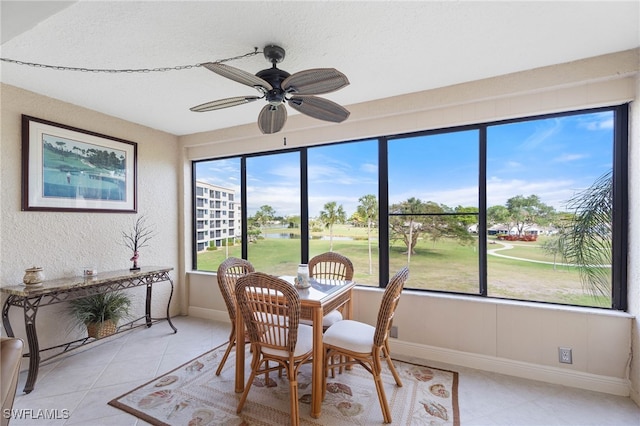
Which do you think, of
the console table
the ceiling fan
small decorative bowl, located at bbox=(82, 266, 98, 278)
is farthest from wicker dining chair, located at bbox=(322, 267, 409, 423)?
small decorative bowl, located at bbox=(82, 266, 98, 278)

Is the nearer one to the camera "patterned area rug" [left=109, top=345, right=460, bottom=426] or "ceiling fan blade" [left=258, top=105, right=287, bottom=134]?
"patterned area rug" [left=109, top=345, right=460, bottom=426]

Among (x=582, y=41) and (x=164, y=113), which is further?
(x=164, y=113)

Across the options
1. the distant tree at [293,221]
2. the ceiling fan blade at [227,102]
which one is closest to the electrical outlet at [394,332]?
the distant tree at [293,221]

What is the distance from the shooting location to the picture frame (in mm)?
2775

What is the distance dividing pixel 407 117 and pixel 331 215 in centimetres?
141

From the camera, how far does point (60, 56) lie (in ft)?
7.16

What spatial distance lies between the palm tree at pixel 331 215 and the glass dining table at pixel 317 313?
97 cm

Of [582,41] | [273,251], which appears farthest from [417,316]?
[582,41]

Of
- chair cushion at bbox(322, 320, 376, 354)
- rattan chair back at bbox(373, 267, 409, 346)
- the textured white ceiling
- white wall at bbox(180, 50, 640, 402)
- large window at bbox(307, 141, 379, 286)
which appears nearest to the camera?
the textured white ceiling

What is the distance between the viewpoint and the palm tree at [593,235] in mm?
2396

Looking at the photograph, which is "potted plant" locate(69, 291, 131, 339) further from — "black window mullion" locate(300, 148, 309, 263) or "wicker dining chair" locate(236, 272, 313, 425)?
"black window mullion" locate(300, 148, 309, 263)

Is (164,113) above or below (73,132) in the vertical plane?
above

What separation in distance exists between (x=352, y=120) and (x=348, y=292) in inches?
73.4

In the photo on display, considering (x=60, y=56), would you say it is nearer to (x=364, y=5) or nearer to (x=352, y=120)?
(x=364, y=5)
